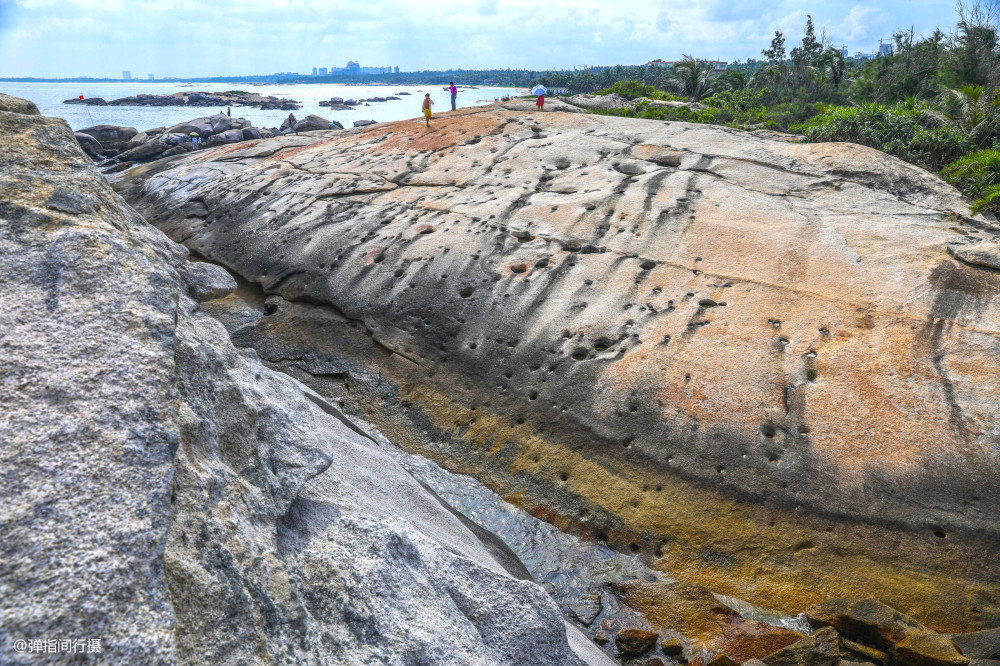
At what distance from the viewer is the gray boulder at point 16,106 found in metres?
4.39

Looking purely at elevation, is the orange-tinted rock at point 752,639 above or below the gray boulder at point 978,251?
below

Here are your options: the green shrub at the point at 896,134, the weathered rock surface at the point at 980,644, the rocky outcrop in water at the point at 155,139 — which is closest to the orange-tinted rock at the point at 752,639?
the weathered rock surface at the point at 980,644

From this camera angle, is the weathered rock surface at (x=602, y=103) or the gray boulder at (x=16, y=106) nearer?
the gray boulder at (x=16, y=106)

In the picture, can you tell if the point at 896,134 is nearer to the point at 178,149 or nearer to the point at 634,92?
the point at 634,92

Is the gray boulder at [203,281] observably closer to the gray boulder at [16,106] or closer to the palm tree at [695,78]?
the gray boulder at [16,106]

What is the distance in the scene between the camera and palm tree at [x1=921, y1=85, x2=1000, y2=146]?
13375 millimetres

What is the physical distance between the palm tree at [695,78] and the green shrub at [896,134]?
2242cm

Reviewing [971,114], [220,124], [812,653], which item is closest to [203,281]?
[812,653]

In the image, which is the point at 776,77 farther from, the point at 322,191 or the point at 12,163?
the point at 12,163

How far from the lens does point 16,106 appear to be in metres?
4.50

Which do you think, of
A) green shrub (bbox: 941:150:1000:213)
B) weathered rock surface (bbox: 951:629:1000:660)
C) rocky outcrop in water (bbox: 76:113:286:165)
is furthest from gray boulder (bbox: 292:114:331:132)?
A: weathered rock surface (bbox: 951:629:1000:660)

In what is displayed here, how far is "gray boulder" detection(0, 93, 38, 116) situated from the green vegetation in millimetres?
11412

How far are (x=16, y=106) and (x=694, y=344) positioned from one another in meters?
7.10

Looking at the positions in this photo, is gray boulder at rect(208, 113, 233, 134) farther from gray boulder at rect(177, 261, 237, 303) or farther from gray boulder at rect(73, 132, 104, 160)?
gray boulder at rect(177, 261, 237, 303)
